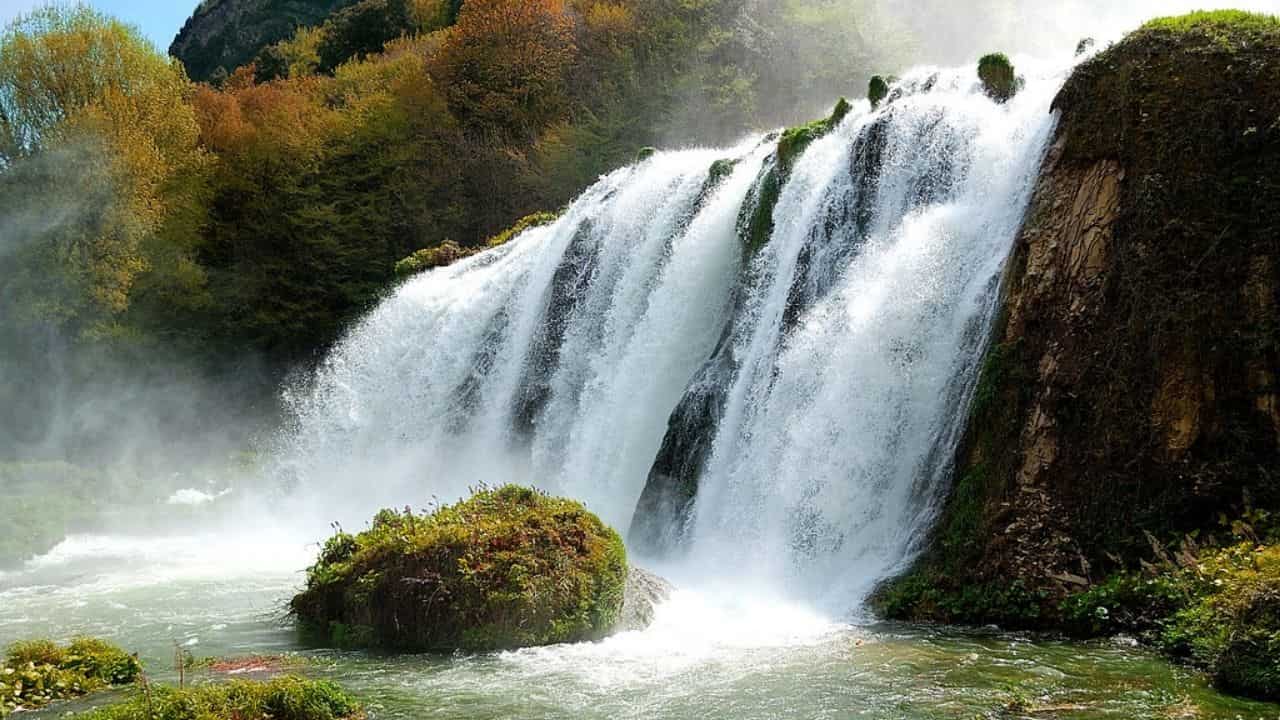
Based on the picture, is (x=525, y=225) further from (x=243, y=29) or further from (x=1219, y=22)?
(x=243, y=29)

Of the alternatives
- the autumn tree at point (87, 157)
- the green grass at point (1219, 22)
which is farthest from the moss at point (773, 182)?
the autumn tree at point (87, 157)

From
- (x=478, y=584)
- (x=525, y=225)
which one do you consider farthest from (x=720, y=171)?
(x=478, y=584)

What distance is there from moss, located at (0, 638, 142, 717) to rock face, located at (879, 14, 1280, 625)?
7475 mm

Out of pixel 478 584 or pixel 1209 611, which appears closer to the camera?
pixel 1209 611

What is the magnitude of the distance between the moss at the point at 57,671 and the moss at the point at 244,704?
1453 millimetres

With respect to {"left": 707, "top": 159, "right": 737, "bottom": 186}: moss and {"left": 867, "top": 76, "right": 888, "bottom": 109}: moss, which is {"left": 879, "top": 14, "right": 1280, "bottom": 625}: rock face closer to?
{"left": 867, "top": 76, "right": 888, "bottom": 109}: moss

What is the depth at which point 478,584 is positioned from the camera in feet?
36.3

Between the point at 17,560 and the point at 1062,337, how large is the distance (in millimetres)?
18016

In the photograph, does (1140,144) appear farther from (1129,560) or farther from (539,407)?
(539,407)

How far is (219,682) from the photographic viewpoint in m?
9.12

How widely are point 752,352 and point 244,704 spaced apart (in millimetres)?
9832

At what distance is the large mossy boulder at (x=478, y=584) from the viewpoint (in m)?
11.0

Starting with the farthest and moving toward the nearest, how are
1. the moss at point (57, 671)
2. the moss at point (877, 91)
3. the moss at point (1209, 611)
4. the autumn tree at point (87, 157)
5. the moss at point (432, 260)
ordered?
the moss at point (432, 260) → the autumn tree at point (87, 157) → the moss at point (877, 91) → the moss at point (57, 671) → the moss at point (1209, 611)

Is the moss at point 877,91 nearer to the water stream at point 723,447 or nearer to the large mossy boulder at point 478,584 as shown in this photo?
the water stream at point 723,447
